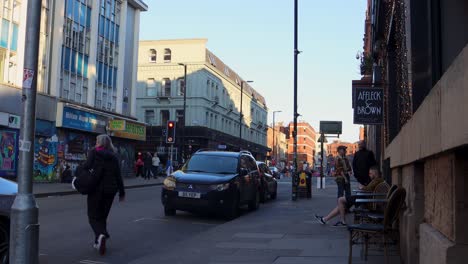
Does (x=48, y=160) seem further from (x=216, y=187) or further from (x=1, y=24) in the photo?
(x=216, y=187)

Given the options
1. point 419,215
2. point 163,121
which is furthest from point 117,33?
point 419,215

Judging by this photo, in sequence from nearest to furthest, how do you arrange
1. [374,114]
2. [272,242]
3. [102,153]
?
[102,153]
[272,242]
[374,114]

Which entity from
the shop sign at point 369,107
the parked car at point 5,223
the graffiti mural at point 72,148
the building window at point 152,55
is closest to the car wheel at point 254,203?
the shop sign at point 369,107

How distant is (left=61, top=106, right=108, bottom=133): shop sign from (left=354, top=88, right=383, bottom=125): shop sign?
2036cm

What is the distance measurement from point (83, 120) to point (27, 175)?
27.0 metres

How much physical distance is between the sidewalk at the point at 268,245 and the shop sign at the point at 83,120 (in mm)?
19502

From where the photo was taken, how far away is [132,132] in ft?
126

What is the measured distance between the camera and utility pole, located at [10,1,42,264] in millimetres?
5262

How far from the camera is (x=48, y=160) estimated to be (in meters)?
28.4

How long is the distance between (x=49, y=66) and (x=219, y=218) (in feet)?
63.7

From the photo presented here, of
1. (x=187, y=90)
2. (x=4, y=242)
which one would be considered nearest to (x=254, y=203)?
(x=4, y=242)

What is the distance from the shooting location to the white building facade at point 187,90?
57.2 meters

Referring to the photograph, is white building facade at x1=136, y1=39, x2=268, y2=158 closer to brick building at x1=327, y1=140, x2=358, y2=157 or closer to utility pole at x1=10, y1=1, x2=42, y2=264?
brick building at x1=327, y1=140, x2=358, y2=157

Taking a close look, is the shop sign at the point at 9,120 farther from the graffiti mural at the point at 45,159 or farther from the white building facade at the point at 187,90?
the white building facade at the point at 187,90
